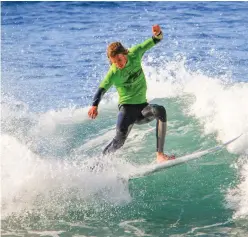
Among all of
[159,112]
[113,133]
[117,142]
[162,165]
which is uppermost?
[159,112]

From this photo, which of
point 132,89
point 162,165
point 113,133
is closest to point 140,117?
point 132,89

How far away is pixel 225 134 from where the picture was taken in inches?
433

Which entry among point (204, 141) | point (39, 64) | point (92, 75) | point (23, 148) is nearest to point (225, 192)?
point (204, 141)

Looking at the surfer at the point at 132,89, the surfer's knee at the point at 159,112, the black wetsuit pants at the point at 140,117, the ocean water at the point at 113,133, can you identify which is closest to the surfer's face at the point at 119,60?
the surfer at the point at 132,89

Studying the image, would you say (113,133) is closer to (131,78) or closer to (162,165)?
(162,165)

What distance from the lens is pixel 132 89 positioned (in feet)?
28.9

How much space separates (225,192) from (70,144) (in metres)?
3.60

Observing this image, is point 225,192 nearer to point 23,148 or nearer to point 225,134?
point 225,134

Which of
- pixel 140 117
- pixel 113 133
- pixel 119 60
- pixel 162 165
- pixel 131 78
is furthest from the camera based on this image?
pixel 113 133

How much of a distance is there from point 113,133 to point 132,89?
319 centimetres

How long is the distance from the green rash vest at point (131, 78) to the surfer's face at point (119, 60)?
0.05 metres

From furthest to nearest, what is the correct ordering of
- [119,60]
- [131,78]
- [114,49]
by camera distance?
1. [131,78]
2. [119,60]
3. [114,49]

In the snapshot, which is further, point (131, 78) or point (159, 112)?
point (159, 112)

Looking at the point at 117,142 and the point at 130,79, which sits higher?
the point at 130,79
